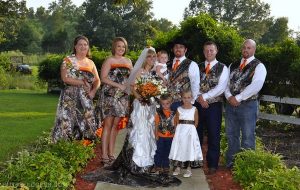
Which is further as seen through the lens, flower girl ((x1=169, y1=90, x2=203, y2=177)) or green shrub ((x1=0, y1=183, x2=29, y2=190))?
flower girl ((x1=169, y1=90, x2=203, y2=177))

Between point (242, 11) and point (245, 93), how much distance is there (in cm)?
8512

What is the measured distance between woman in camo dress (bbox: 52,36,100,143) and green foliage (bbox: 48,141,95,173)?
35 centimetres

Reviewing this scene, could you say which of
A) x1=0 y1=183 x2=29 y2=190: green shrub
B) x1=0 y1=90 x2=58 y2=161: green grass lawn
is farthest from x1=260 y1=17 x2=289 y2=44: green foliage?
x1=0 y1=183 x2=29 y2=190: green shrub

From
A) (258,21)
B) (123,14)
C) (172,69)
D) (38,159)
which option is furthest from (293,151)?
(258,21)

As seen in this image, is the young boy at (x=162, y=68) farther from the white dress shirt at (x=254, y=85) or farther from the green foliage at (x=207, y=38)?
the green foliage at (x=207, y=38)

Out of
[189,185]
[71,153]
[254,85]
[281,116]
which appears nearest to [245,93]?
[254,85]

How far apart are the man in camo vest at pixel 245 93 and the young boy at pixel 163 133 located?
104 cm

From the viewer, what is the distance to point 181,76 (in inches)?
298

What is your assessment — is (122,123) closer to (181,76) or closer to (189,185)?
(181,76)

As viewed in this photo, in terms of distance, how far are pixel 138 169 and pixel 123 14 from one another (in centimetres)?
6861

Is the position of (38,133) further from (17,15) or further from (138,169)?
(17,15)

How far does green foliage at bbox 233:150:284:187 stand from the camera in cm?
636

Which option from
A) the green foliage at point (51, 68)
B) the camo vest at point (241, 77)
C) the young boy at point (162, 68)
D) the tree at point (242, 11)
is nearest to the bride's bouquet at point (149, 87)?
the young boy at point (162, 68)

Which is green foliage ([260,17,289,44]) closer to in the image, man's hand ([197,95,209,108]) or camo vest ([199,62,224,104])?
camo vest ([199,62,224,104])
